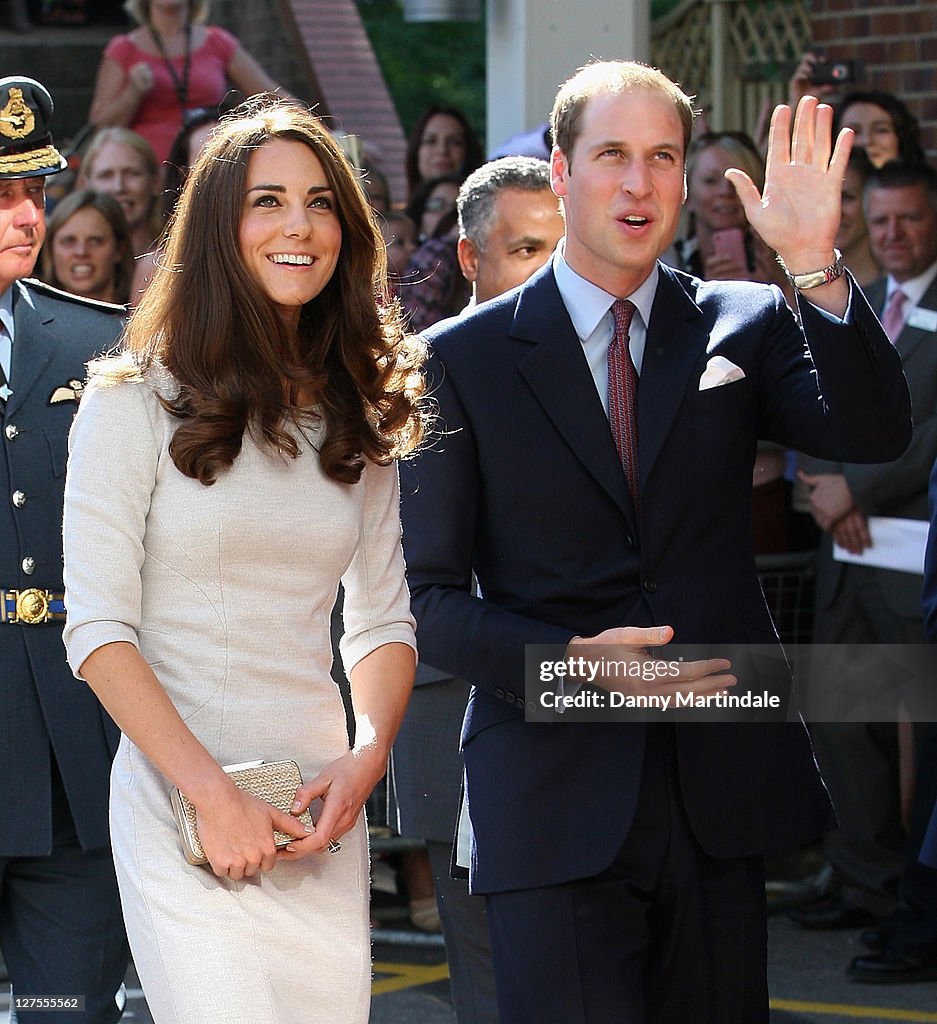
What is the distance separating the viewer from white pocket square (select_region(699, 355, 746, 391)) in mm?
3646

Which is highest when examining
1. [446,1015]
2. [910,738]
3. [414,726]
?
[414,726]

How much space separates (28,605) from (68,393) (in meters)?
0.49

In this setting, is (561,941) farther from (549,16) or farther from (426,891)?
(549,16)

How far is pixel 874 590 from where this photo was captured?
6777 millimetres

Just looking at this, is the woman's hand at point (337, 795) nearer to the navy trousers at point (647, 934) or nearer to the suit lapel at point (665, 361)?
the navy trousers at point (647, 934)

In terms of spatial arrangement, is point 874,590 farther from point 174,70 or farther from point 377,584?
point 174,70

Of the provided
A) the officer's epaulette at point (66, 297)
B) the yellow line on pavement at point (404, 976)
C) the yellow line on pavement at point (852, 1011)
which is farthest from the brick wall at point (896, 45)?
the officer's epaulette at point (66, 297)

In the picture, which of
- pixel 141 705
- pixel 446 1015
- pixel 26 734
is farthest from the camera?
pixel 446 1015

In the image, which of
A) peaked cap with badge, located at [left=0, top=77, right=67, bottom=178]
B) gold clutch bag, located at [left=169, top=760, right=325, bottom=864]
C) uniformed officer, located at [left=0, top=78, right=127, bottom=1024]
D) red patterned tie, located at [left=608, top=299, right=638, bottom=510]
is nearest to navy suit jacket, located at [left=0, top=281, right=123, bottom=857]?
uniformed officer, located at [left=0, top=78, right=127, bottom=1024]

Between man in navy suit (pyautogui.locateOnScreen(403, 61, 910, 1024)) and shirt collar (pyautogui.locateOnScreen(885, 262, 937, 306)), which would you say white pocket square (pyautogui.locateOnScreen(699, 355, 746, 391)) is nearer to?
man in navy suit (pyautogui.locateOnScreen(403, 61, 910, 1024))

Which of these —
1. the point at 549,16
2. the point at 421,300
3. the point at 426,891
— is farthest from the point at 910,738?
the point at 549,16

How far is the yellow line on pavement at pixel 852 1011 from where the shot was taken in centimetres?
585

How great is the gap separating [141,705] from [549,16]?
5545 millimetres

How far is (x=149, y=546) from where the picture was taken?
330cm
